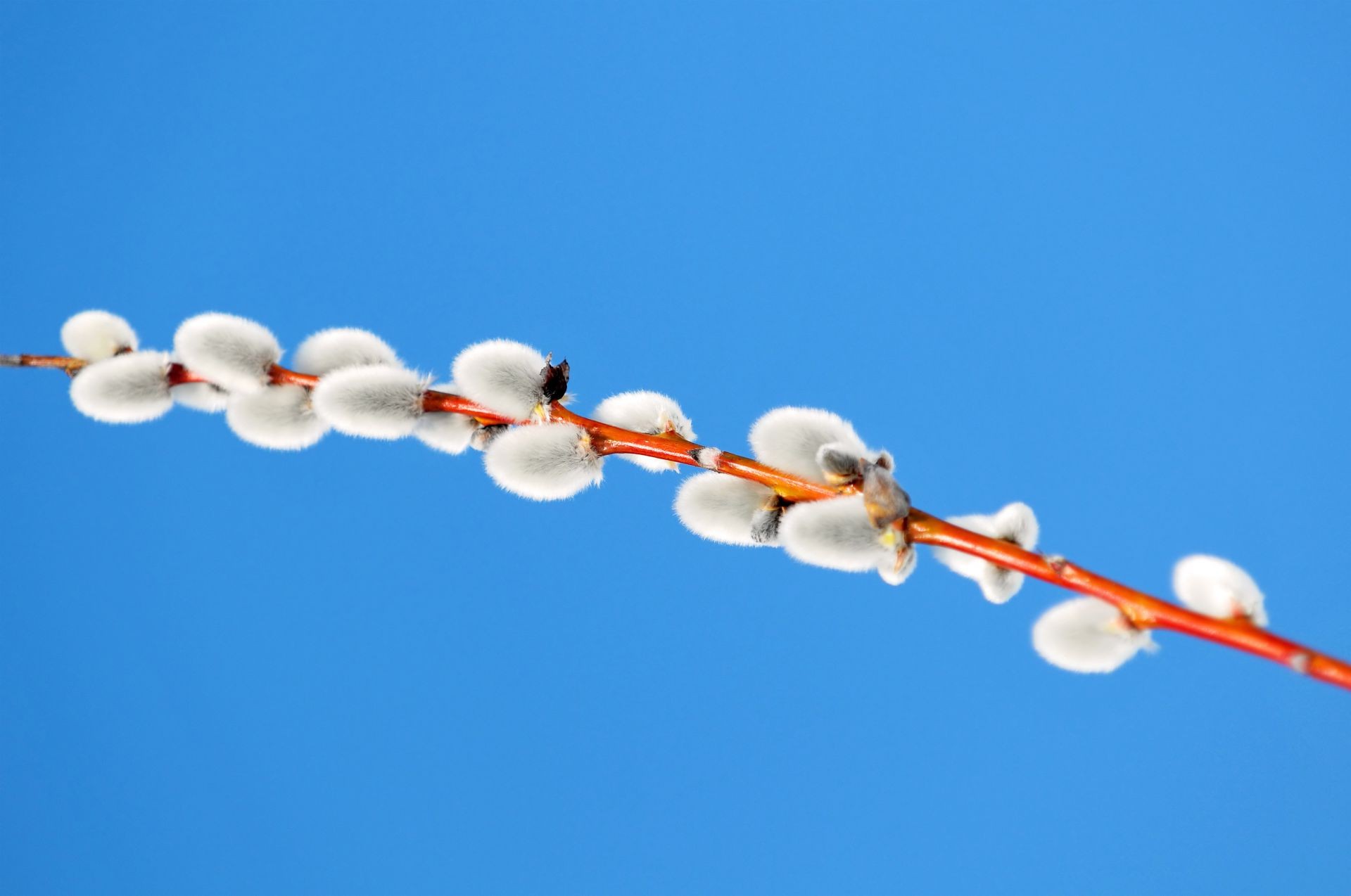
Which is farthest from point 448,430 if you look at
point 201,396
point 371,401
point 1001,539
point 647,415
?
point 1001,539

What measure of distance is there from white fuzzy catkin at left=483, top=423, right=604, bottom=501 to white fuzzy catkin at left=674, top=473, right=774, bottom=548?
4.5 inches

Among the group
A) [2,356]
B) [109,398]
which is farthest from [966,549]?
[2,356]

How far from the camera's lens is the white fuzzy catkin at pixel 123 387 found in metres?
1.04

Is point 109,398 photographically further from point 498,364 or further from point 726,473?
point 726,473

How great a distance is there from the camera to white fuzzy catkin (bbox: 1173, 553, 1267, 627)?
2.31 feet

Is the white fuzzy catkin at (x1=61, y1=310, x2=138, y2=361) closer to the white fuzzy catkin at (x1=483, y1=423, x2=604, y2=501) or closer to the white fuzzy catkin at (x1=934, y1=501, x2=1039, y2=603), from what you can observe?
the white fuzzy catkin at (x1=483, y1=423, x2=604, y2=501)

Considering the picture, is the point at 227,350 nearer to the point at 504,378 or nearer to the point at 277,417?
the point at 277,417

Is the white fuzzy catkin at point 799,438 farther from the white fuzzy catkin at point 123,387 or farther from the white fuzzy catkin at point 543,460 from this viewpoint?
the white fuzzy catkin at point 123,387

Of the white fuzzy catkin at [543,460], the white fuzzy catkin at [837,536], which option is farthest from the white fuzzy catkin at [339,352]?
the white fuzzy catkin at [837,536]

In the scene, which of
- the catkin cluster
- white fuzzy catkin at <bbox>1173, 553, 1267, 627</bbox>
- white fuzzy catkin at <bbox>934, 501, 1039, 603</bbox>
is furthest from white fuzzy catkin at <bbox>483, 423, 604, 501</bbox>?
white fuzzy catkin at <bbox>1173, 553, 1267, 627</bbox>

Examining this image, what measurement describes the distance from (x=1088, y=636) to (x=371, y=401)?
72 centimetres

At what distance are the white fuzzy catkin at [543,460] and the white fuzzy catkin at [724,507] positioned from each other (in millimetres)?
113

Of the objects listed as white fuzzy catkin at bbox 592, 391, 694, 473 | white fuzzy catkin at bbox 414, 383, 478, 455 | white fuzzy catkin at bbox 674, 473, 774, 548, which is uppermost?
white fuzzy catkin at bbox 592, 391, 694, 473

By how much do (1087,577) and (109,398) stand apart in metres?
1.05
